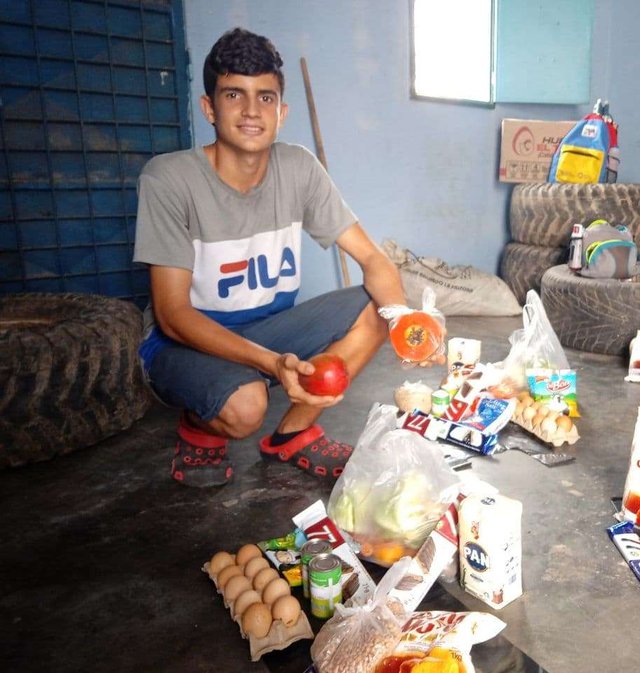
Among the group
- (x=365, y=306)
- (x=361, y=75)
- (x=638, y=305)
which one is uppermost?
(x=361, y=75)

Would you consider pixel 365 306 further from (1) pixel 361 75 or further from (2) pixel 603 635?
(1) pixel 361 75

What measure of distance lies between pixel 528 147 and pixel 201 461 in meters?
3.42

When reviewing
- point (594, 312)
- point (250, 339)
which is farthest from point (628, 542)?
point (594, 312)

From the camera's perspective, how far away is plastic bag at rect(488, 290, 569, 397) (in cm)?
232

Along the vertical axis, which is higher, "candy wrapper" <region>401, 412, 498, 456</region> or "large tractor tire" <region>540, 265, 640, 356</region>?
"large tractor tire" <region>540, 265, 640, 356</region>

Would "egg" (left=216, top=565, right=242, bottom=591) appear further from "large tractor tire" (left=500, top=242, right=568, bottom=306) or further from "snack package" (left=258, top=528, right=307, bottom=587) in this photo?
"large tractor tire" (left=500, top=242, right=568, bottom=306)

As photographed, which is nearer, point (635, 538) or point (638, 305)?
point (635, 538)

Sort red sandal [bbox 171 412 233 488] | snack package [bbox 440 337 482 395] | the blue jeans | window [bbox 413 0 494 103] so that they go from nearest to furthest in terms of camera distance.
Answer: the blue jeans < red sandal [bbox 171 412 233 488] < snack package [bbox 440 337 482 395] < window [bbox 413 0 494 103]

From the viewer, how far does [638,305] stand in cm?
284

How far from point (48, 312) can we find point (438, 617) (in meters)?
1.96

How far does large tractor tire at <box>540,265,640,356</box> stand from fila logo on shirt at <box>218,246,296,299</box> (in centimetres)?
164

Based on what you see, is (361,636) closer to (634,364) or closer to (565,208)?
(634,364)

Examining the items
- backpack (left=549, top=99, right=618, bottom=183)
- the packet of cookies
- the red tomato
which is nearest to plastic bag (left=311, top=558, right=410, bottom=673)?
the packet of cookies

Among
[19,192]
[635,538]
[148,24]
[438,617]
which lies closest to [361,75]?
[148,24]
